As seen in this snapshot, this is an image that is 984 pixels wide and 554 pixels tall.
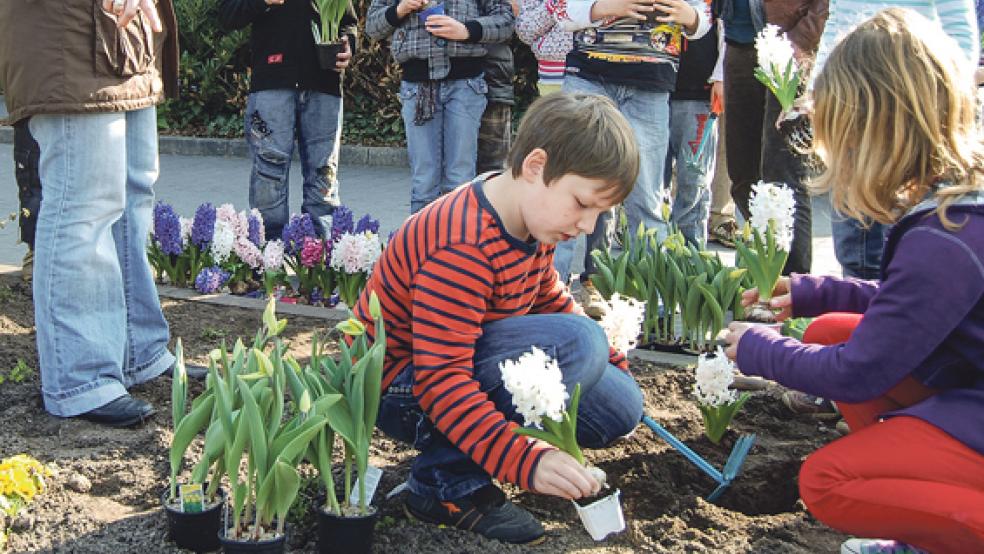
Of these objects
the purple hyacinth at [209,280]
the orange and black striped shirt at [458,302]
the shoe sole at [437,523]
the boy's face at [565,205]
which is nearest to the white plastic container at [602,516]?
the orange and black striped shirt at [458,302]

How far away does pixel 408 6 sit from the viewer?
5.09 meters

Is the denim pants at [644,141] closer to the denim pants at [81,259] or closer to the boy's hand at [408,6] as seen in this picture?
the boy's hand at [408,6]

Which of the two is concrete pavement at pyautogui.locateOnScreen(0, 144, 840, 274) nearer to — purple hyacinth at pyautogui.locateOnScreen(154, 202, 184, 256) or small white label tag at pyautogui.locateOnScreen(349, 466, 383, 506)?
purple hyacinth at pyautogui.locateOnScreen(154, 202, 184, 256)

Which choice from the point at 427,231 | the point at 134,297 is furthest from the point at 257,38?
the point at 427,231

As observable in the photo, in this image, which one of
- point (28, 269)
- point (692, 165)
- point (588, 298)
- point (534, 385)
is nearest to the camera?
point (534, 385)

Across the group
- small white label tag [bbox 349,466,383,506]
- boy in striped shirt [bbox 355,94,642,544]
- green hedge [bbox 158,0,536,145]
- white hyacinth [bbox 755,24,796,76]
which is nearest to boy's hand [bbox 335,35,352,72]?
white hyacinth [bbox 755,24,796,76]

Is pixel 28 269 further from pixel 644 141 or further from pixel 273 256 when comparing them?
pixel 644 141

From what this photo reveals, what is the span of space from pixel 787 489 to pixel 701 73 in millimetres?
2740

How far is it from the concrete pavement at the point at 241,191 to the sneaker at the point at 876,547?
3.45 meters

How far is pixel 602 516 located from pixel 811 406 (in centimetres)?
131

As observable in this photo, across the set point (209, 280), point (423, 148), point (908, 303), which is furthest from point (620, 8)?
point (908, 303)

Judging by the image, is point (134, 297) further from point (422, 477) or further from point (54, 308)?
point (422, 477)

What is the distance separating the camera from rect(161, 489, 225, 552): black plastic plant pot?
2396 mm

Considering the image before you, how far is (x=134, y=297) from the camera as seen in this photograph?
11.6 ft
